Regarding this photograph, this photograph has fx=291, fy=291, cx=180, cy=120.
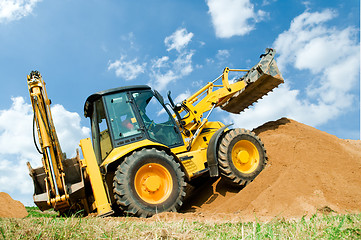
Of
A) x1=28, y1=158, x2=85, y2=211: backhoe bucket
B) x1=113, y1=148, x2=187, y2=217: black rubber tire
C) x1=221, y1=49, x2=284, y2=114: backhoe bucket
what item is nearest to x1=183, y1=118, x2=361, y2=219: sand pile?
x1=113, y1=148, x2=187, y2=217: black rubber tire

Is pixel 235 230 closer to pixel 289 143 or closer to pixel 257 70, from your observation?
pixel 289 143

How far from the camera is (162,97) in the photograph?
6.61m

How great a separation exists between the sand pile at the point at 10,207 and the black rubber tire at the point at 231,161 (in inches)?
249

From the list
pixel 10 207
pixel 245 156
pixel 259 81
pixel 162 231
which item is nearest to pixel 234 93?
pixel 259 81

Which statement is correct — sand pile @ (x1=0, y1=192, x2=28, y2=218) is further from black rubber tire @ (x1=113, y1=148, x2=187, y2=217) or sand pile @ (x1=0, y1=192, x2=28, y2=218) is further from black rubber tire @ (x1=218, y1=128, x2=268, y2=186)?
black rubber tire @ (x1=218, y1=128, x2=268, y2=186)

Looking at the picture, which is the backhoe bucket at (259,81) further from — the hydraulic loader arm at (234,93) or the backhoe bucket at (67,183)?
the backhoe bucket at (67,183)

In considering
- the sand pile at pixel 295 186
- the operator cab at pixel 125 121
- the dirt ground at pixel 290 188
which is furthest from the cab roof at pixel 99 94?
the sand pile at pixel 295 186

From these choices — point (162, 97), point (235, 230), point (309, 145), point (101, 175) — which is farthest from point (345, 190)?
point (101, 175)

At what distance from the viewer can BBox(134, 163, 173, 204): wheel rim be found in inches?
209

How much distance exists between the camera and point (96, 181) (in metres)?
5.13

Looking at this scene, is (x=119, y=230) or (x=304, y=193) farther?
(x=304, y=193)

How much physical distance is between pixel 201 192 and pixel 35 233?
4.77 meters

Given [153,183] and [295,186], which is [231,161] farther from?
[153,183]

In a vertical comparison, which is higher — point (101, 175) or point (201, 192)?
point (101, 175)
